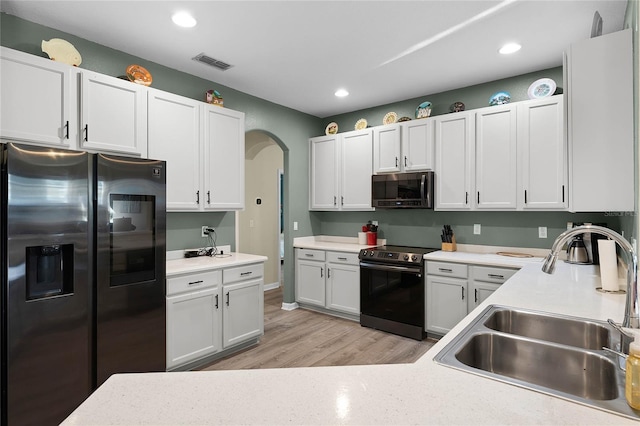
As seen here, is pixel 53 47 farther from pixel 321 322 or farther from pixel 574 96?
pixel 321 322

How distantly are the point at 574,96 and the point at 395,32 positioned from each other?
4.44ft

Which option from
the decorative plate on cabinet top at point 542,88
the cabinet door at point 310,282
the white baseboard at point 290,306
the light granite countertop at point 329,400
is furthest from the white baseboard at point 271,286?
the light granite countertop at point 329,400

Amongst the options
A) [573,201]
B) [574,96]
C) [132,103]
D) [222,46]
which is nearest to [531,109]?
[574,96]

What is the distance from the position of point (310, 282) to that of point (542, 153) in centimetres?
301

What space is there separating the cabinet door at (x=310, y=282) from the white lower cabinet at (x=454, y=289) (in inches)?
55.6

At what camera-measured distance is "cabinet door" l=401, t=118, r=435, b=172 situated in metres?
3.80

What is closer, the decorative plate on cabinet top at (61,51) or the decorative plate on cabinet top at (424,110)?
the decorative plate on cabinet top at (61,51)

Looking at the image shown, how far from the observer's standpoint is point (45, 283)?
198 centimetres

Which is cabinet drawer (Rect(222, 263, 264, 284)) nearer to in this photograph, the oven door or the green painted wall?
the green painted wall

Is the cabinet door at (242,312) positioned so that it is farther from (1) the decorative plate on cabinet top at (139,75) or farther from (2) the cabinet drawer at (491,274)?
(2) the cabinet drawer at (491,274)

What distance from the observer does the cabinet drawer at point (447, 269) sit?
3309 millimetres

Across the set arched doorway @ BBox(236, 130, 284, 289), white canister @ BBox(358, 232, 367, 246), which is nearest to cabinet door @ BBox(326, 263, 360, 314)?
white canister @ BBox(358, 232, 367, 246)

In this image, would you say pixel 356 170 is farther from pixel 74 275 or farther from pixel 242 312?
pixel 74 275

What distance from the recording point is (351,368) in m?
0.95
